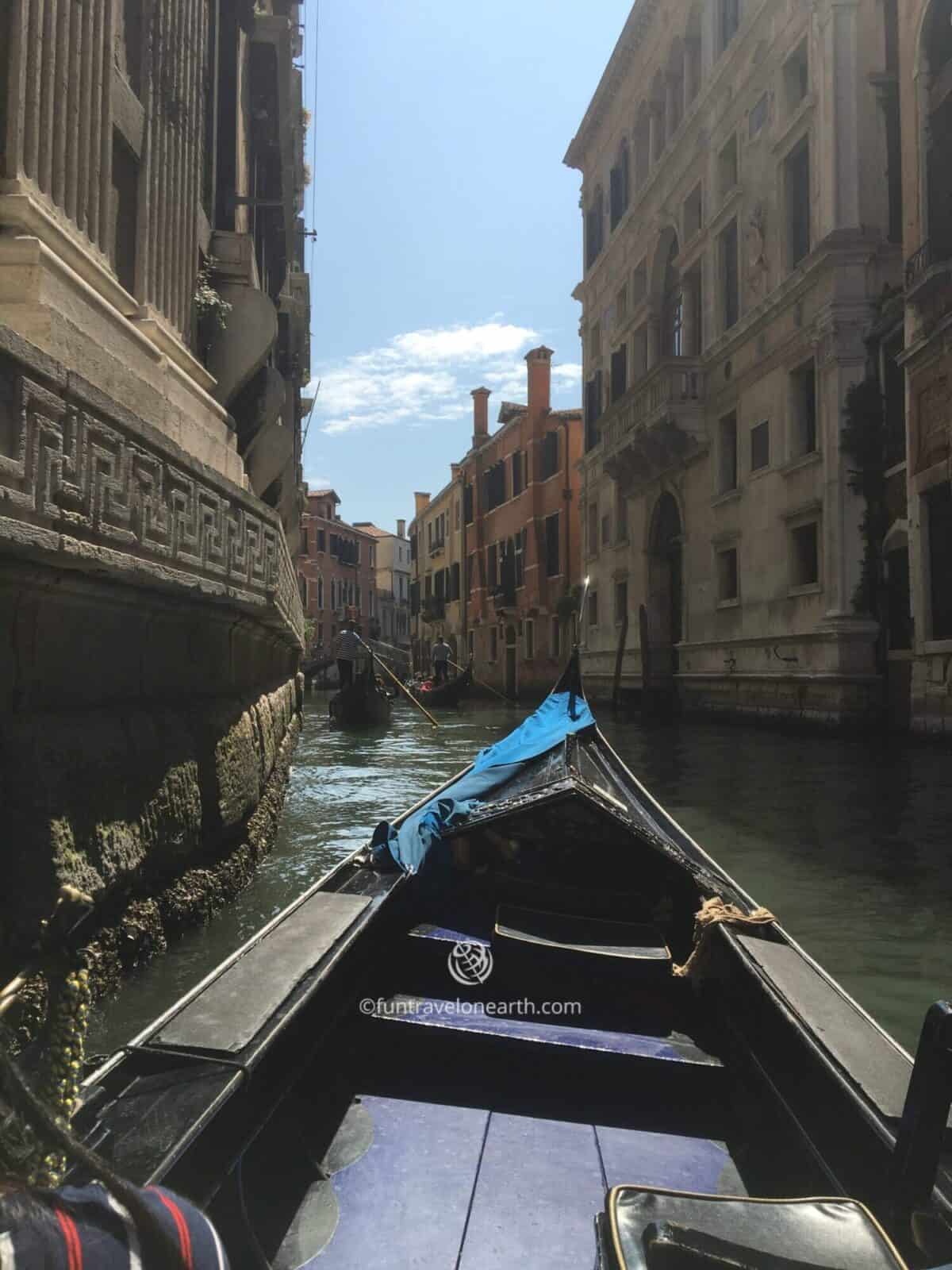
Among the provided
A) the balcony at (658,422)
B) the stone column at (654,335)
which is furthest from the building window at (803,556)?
the stone column at (654,335)

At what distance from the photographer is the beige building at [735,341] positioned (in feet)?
33.2

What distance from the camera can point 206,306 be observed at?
568 centimetres

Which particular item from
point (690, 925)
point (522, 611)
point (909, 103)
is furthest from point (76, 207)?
point (522, 611)

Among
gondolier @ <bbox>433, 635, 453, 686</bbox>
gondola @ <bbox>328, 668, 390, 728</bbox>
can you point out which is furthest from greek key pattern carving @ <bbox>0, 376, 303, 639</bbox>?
gondolier @ <bbox>433, 635, 453, 686</bbox>

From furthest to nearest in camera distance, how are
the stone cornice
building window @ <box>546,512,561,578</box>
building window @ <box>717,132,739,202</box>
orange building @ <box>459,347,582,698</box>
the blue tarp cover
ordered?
building window @ <box>546,512,561,578</box>
orange building @ <box>459,347,582,698</box>
building window @ <box>717,132,739,202</box>
the blue tarp cover
the stone cornice

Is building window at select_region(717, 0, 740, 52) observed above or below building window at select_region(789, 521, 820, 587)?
above

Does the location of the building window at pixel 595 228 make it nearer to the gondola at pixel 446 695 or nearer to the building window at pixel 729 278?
the building window at pixel 729 278

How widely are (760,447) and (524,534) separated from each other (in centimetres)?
1135

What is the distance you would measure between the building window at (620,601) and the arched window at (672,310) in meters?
4.26

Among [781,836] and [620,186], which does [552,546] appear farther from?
[781,836]

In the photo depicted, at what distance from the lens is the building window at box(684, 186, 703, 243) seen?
14617 millimetres

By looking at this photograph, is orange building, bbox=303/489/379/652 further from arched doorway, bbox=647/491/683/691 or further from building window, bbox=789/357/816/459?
building window, bbox=789/357/816/459

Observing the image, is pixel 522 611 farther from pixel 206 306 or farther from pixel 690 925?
pixel 690 925

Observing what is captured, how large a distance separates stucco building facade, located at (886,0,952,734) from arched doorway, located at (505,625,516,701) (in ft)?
52.3
